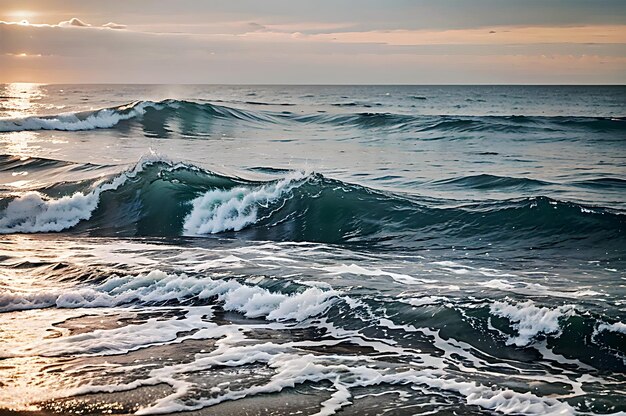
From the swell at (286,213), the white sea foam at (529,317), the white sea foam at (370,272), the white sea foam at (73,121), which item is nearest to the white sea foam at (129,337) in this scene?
the white sea foam at (370,272)

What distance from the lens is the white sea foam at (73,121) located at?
130 feet

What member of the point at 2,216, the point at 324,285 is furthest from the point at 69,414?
the point at 2,216

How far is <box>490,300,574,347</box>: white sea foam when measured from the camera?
855 centimetres

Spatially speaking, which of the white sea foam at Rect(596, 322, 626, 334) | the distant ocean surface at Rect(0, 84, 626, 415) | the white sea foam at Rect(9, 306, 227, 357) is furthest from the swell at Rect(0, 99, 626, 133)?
the white sea foam at Rect(9, 306, 227, 357)

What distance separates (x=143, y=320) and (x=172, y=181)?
391 inches

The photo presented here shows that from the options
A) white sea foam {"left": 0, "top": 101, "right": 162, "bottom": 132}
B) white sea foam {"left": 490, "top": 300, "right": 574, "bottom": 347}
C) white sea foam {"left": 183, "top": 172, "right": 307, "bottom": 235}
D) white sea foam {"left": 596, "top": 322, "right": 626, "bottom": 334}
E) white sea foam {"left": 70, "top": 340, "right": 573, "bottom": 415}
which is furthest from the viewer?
white sea foam {"left": 0, "top": 101, "right": 162, "bottom": 132}

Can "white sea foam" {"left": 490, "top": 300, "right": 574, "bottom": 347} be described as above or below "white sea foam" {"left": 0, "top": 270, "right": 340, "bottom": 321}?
above

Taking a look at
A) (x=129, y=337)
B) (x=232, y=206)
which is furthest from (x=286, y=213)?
(x=129, y=337)

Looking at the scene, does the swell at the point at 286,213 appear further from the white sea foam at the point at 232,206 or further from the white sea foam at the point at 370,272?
the white sea foam at the point at 370,272

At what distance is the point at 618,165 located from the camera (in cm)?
Answer: 2430

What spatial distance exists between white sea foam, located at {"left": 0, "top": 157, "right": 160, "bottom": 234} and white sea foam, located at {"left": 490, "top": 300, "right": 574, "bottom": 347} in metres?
11.2

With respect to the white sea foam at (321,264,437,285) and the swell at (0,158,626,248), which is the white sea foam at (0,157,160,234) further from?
the white sea foam at (321,264,437,285)

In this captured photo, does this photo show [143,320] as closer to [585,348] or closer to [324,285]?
[324,285]

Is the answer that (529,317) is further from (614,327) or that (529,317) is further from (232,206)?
(232,206)
